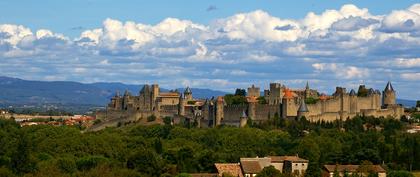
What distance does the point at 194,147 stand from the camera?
7944 cm

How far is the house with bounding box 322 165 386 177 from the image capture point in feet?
207

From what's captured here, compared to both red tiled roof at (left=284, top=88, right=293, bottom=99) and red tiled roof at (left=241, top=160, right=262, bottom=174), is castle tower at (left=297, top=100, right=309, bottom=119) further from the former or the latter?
red tiled roof at (left=241, top=160, right=262, bottom=174)

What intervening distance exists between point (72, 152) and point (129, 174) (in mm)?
20131

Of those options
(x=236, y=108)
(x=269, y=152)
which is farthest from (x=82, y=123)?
(x=269, y=152)

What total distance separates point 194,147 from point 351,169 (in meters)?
17.9

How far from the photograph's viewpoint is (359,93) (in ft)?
338

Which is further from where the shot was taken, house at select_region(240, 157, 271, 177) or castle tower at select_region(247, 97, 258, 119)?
castle tower at select_region(247, 97, 258, 119)

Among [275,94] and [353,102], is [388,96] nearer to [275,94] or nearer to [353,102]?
[353,102]

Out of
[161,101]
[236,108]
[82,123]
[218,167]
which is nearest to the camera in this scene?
[218,167]

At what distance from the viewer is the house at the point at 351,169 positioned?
63.1m

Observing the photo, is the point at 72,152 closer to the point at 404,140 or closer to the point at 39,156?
the point at 39,156

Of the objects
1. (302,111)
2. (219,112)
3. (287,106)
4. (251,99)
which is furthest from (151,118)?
(302,111)

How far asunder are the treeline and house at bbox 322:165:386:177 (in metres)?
0.85

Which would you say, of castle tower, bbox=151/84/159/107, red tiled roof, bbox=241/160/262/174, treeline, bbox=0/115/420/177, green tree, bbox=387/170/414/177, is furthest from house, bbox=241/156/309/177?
castle tower, bbox=151/84/159/107
